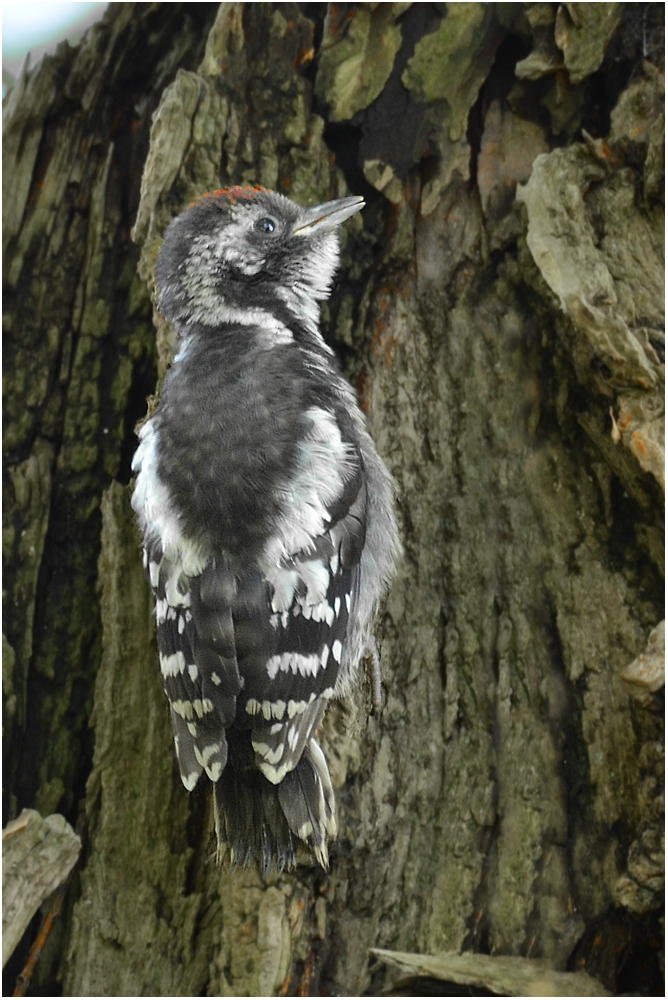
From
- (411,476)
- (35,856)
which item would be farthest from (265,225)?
(35,856)

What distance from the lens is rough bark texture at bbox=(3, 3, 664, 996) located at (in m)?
2.48

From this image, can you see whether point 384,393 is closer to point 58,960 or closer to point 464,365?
point 464,365

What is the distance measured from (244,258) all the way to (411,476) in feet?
2.87

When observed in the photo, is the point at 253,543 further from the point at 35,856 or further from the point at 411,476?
the point at 35,856

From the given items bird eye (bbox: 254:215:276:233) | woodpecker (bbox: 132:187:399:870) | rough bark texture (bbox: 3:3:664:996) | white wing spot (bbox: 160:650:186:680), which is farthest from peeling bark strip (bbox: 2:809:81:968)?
bird eye (bbox: 254:215:276:233)

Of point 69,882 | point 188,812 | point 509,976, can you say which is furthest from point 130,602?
point 509,976

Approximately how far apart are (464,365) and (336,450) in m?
0.87

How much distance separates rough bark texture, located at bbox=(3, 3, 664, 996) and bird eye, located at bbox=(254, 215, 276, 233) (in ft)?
1.26

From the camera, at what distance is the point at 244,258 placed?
2.49 m

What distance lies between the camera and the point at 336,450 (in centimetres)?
218

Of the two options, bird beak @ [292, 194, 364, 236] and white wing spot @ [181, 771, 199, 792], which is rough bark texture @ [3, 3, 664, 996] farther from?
white wing spot @ [181, 771, 199, 792]

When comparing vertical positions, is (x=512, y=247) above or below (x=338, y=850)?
above

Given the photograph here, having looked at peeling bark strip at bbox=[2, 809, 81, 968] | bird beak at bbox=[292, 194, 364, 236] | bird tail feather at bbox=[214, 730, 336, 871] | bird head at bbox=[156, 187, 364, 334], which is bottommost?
peeling bark strip at bbox=[2, 809, 81, 968]

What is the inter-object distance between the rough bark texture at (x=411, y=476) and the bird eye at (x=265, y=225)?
1.26 feet
